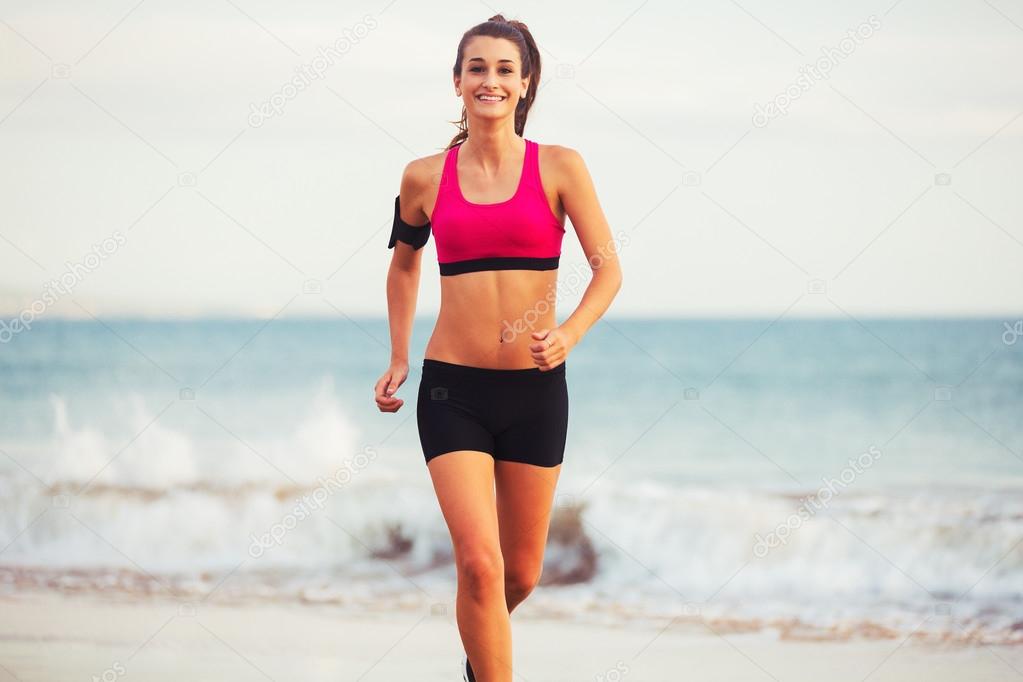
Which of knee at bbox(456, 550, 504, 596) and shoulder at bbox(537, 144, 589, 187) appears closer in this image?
knee at bbox(456, 550, 504, 596)

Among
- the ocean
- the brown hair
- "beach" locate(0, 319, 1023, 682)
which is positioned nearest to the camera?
the brown hair

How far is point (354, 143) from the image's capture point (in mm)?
17922

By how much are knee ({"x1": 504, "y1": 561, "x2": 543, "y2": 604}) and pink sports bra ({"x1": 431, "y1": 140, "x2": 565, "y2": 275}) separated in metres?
0.91

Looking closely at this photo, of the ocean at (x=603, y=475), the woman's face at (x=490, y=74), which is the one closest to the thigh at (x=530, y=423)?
the woman's face at (x=490, y=74)

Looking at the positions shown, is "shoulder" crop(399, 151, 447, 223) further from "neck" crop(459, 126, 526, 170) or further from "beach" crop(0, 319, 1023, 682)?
"beach" crop(0, 319, 1023, 682)

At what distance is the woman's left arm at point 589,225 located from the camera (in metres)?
3.64

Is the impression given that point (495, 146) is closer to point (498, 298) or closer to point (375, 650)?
point (498, 298)

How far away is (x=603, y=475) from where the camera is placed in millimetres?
13062

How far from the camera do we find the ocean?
7543 millimetres

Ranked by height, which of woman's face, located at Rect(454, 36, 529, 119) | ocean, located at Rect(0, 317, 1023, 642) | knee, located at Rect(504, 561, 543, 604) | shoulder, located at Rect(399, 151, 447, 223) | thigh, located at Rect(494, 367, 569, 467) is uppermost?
woman's face, located at Rect(454, 36, 529, 119)

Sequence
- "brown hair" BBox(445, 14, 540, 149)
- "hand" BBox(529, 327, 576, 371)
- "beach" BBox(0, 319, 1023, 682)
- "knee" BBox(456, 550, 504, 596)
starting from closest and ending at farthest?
"hand" BBox(529, 327, 576, 371)
"knee" BBox(456, 550, 504, 596)
"brown hair" BBox(445, 14, 540, 149)
"beach" BBox(0, 319, 1023, 682)

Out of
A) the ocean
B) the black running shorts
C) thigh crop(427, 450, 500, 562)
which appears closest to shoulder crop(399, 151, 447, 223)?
the black running shorts

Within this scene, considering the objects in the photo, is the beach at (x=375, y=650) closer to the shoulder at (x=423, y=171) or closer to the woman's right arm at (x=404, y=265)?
the woman's right arm at (x=404, y=265)

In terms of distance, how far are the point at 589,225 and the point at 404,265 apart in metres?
0.65
